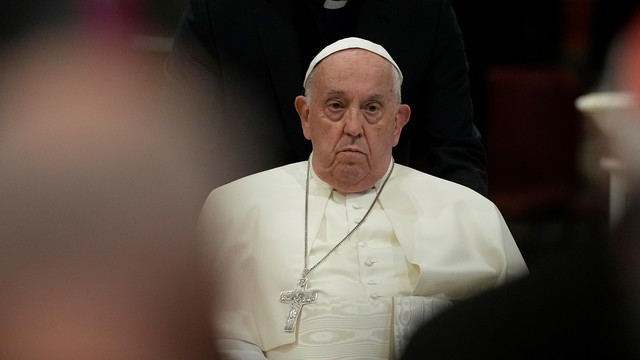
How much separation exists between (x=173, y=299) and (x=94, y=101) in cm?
24

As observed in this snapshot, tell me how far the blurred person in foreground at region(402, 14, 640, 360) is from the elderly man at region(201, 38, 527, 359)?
134 centimetres

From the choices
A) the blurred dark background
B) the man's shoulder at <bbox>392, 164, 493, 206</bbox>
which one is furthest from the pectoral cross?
the blurred dark background

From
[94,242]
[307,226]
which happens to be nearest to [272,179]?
[307,226]

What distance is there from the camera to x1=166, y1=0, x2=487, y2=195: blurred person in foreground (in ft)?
9.23

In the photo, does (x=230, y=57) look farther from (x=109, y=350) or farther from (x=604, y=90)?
(x=604, y=90)

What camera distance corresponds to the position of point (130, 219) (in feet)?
3.59

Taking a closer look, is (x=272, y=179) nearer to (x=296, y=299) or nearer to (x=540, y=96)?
(x=296, y=299)

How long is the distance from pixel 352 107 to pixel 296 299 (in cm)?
48

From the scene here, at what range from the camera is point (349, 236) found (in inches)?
103

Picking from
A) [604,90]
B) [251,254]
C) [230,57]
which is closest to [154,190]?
[251,254]

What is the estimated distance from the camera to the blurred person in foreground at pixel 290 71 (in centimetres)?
281

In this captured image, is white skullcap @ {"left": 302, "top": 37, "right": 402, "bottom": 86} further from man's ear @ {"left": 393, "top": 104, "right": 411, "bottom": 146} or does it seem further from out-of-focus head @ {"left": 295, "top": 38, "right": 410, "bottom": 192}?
man's ear @ {"left": 393, "top": 104, "right": 411, "bottom": 146}

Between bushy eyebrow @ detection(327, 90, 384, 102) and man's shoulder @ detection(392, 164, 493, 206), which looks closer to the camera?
bushy eyebrow @ detection(327, 90, 384, 102)

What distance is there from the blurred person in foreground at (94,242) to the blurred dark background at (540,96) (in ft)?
10.6
